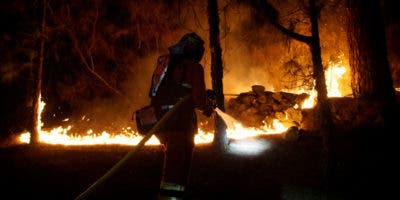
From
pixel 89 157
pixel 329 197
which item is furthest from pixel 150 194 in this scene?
pixel 89 157

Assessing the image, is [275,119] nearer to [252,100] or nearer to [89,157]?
[252,100]

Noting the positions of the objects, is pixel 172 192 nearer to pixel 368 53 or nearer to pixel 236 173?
pixel 236 173

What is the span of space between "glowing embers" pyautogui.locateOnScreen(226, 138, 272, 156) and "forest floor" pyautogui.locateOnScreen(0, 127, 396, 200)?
0.14m

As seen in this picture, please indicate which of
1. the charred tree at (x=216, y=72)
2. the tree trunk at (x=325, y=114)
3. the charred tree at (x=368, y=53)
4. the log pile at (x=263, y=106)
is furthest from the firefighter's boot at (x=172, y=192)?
the log pile at (x=263, y=106)

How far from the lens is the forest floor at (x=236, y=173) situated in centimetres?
616

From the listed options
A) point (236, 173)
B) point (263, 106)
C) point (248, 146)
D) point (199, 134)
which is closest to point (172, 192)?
point (236, 173)

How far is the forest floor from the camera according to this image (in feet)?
20.2

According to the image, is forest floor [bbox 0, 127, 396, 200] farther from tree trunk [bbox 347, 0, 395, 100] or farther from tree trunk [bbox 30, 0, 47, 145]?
tree trunk [bbox 30, 0, 47, 145]

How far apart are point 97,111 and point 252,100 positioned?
7.73 meters

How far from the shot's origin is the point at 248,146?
9461mm

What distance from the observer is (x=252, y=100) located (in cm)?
1304

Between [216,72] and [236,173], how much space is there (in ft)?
10.7

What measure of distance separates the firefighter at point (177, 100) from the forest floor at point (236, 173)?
4.66 feet

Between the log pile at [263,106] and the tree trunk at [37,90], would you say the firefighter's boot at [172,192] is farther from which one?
the tree trunk at [37,90]
